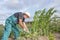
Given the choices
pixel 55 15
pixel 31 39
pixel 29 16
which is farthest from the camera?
pixel 55 15

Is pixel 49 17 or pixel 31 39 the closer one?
pixel 31 39

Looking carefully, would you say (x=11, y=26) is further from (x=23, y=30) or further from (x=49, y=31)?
(x=49, y=31)

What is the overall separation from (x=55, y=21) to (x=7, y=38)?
5.47 feet

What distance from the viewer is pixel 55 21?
7191 mm

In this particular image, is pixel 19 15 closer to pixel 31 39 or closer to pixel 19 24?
pixel 19 24

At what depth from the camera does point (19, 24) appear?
677 cm

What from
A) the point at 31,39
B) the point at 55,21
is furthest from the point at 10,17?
the point at 55,21

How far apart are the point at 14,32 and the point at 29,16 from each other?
2.62 ft

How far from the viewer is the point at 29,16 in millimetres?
6621

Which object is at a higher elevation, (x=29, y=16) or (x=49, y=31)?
(x=29, y=16)

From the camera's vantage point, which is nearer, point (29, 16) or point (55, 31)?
point (29, 16)

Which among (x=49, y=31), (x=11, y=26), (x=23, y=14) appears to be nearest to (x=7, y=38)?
(x=11, y=26)

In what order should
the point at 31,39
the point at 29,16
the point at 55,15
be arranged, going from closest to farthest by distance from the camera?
the point at 31,39, the point at 29,16, the point at 55,15

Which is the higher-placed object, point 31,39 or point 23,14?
point 23,14
